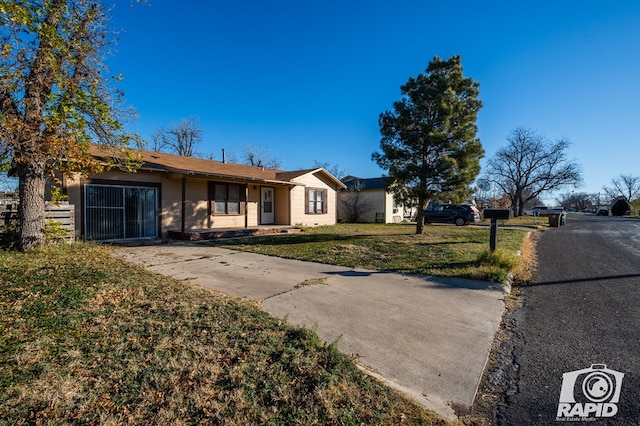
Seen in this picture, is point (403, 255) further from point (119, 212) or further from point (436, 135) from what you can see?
point (119, 212)

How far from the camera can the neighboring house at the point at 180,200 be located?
10.2m

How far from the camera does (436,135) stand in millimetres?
12531

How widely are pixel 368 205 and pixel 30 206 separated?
2002 centimetres

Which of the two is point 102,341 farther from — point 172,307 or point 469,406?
point 469,406

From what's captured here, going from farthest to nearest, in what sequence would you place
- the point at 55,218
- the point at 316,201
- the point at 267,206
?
the point at 316,201 < the point at 267,206 < the point at 55,218

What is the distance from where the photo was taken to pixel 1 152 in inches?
227

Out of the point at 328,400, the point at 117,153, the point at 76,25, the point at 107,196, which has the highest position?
the point at 76,25

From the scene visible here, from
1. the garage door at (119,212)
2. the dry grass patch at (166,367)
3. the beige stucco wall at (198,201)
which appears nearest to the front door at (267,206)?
the beige stucco wall at (198,201)

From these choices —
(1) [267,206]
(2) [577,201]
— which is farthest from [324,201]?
(2) [577,201]

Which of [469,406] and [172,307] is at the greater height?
[172,307]

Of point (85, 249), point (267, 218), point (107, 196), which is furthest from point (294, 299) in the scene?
point (267, 218)

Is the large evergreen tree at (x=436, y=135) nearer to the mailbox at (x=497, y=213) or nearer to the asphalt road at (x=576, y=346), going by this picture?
the mailbox at (x=497, y=213)

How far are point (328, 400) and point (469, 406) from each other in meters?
1.17

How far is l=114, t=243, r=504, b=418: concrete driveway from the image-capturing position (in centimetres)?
295
